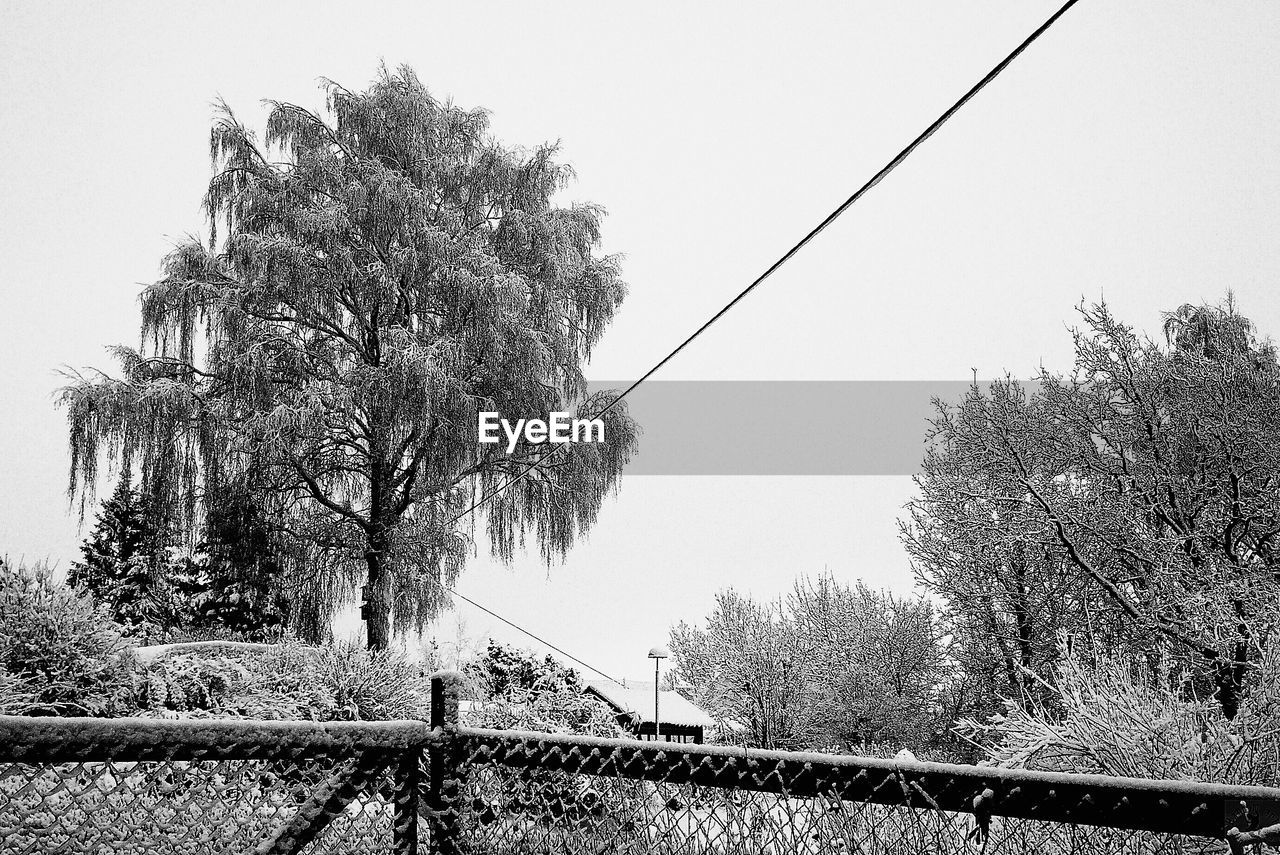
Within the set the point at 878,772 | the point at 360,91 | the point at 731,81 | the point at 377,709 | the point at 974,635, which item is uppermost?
the point at 731,81

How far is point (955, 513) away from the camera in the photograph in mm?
15078

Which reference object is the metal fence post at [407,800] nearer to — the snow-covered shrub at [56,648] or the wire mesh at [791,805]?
the wire mesh at [791,805]

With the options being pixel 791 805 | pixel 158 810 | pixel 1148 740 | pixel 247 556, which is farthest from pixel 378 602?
pixel 791 805

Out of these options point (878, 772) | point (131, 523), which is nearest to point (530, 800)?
point (878, 772)

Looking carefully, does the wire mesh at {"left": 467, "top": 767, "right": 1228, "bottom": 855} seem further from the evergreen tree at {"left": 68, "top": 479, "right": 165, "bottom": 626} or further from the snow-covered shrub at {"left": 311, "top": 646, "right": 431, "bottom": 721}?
the evergreen tree at {"left": 68, "top": 479, "right": 165, "bottom": 626}

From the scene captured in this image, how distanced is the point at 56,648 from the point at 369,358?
7.51 meters

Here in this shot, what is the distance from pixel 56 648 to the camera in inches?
186

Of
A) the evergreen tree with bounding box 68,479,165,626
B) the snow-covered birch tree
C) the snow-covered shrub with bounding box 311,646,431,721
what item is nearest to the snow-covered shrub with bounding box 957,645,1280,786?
the snow-covered shrub with bounding box 311,646,431,721

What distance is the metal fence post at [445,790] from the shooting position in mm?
1868

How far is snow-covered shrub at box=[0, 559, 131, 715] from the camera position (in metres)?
4.64

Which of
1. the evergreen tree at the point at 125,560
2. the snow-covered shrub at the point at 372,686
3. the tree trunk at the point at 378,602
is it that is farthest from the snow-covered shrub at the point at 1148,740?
the evergreen tree at the point at 125,560

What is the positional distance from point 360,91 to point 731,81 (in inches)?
281

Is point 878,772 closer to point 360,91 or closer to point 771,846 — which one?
point 771,846

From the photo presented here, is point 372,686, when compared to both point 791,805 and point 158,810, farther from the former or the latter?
point 791,805
